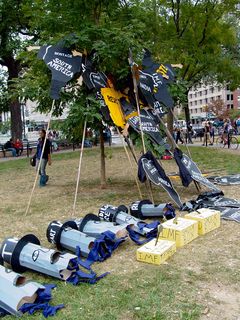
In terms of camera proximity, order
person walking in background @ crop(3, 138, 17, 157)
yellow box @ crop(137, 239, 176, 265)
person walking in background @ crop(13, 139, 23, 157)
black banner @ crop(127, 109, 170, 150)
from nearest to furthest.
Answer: yellow box @ crop(137, 239, 176, 265), black banner @ crop(127, 109, 170, 150), person walking in background @ crop(3, 138, 17, 157), person walking in background @ crop(13, 139, 23, 157)

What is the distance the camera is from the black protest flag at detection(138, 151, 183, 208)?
7.98 metres

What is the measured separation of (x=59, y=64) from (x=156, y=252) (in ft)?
16.1

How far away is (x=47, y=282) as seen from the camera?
479cm

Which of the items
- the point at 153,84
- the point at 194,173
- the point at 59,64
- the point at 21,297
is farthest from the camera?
the point at 153,84

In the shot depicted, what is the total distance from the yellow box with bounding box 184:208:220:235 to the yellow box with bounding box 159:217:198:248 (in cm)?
17

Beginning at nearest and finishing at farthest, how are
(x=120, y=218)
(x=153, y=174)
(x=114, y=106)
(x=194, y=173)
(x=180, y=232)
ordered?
1. (x=180, y=232)
2. (x=120, y=218)
3. (x=153, y=174)
4. (x=194, y=173)
5. (x=114, y=106)

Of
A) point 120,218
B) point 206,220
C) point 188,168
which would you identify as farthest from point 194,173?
point 120,218

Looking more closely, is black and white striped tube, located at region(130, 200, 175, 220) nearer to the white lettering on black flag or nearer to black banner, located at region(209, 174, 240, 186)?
the white lettering on black flag

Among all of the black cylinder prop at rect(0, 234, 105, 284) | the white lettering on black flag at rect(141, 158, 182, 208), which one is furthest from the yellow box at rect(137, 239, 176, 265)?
the white lettering on black flag at rect(141, 158, 182, 208)

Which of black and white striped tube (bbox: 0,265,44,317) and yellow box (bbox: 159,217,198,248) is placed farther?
yellow box (bbox: 159,217,198,248)

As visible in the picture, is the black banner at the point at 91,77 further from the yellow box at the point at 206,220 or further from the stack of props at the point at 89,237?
the yellow box at the point at 206,220

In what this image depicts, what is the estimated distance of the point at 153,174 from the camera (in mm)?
8031

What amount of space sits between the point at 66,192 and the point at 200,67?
12.0 meters

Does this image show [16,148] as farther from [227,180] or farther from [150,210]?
[150,210]
